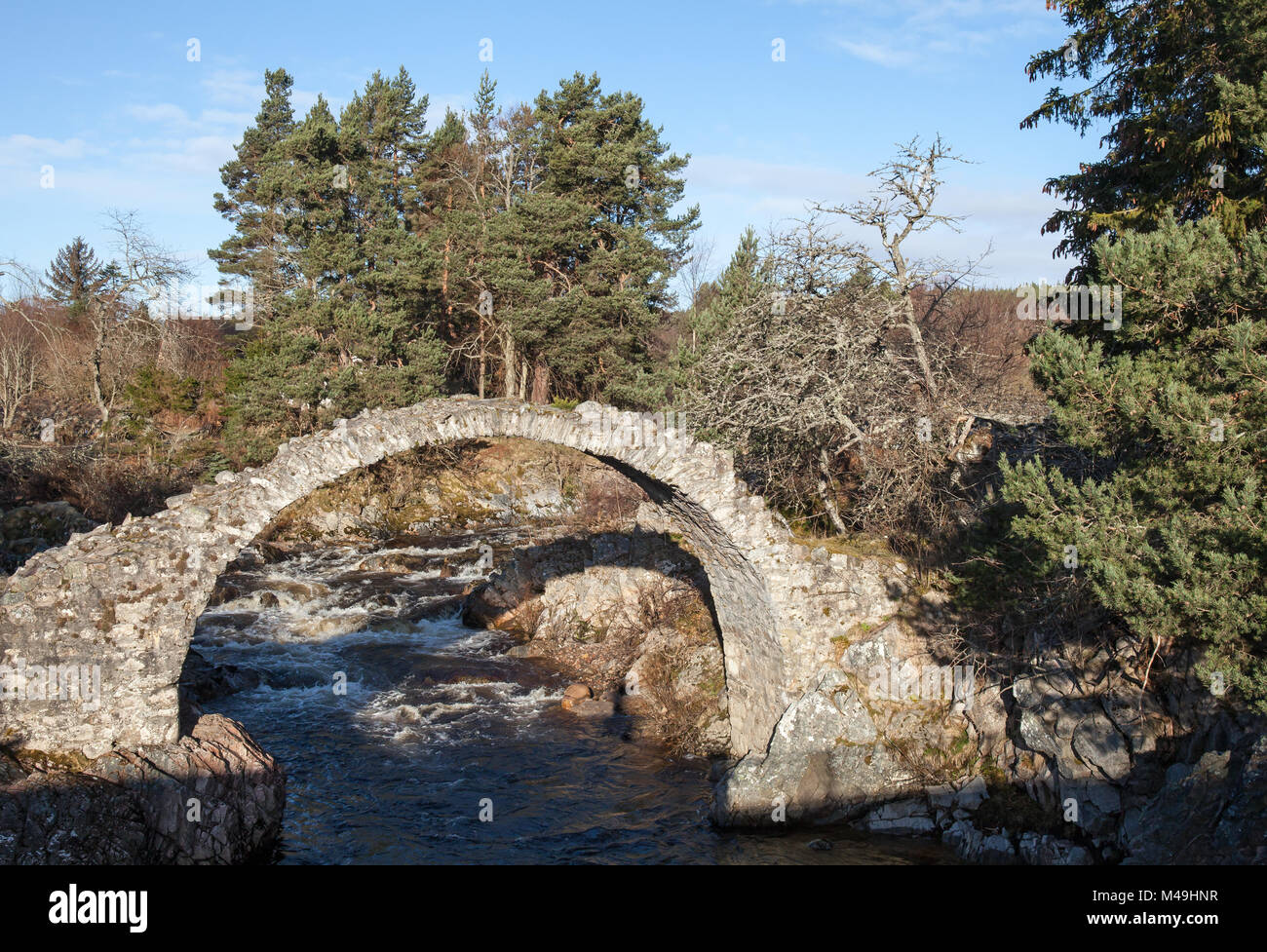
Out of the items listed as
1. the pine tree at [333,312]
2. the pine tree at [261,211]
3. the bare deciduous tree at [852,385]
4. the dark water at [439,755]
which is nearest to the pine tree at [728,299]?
the bare deciduous tree at [852,385]

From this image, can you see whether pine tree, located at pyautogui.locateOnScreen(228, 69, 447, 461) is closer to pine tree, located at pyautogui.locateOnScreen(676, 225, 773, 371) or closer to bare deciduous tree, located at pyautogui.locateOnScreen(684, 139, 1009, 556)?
pine tree, located at pyautogui.locateOnScreen(676, 225, 773, 371)

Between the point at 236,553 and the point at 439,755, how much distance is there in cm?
467

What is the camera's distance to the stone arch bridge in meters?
7.89

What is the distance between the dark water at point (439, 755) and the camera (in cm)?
941

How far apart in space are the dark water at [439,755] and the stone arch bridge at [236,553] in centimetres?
177

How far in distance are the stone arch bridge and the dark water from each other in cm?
177

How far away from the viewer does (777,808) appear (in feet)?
31.8

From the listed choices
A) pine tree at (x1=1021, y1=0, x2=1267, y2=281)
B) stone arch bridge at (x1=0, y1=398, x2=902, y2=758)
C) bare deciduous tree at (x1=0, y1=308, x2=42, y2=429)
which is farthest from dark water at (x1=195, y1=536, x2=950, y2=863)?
bare deciduous tree at (x1=0, y1=308, x2=42, y2=429)

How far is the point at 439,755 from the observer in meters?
11.9

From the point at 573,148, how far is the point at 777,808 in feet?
65.5

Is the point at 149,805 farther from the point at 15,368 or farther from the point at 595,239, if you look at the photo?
the point at 15,368

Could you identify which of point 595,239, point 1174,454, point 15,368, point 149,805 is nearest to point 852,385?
point 1174,454

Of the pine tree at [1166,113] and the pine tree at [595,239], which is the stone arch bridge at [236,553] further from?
the pine tree at [595,239]
